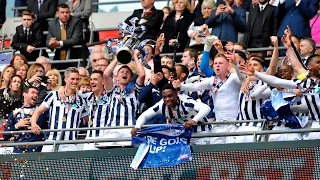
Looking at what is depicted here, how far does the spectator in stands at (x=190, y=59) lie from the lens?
17.5 metres

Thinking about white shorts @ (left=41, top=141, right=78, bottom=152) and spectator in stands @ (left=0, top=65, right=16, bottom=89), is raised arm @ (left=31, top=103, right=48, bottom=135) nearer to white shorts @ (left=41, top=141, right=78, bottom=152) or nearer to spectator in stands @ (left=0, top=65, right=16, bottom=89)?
white shorts @ (left=41, top=141, right=78, bottom=152)

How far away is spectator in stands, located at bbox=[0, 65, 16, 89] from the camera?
1895 cm

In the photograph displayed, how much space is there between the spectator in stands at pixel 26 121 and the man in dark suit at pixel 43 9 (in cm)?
420

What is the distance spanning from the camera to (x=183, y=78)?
55.8ft

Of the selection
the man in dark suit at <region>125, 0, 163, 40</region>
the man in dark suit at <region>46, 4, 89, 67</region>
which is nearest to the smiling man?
the man in dark suit at <region>125, 0, 163, 40</region>

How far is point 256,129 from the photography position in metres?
15.5

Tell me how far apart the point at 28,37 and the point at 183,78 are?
15.7 feet

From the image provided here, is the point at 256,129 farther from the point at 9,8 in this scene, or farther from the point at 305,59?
the point at 9,8

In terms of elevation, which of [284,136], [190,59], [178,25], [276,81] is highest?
[178,25]

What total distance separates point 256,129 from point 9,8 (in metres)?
10.9

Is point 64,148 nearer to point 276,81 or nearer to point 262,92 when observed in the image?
point 262,92

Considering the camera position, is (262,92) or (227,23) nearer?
(262,92)

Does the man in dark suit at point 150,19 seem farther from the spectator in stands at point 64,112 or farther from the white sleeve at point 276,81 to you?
the white sleeve at point 276,81

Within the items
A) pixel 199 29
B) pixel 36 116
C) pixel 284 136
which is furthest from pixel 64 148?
pixel 199 29
